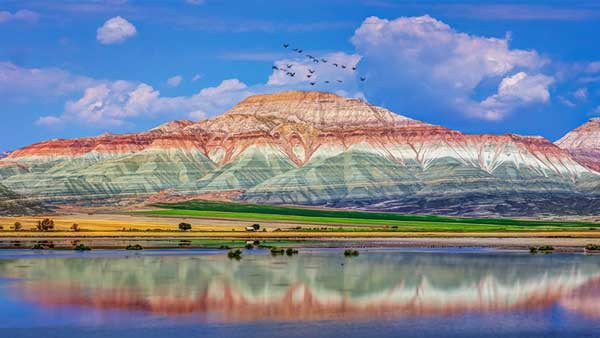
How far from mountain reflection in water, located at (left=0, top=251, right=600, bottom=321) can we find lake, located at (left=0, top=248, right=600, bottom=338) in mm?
79

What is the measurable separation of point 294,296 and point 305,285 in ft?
17.4

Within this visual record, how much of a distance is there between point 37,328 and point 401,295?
845 inches

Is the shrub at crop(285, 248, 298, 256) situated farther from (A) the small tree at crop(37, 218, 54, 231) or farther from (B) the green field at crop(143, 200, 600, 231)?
(B) the green field at crop(143, 200, 600, 231)

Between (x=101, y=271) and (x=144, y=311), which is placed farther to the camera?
(x=101, y=271)

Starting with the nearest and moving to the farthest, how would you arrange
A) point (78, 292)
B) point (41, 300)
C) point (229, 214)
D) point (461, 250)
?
point (41, 300)
point (78, 292)
point (461, 250)
point (229, 214)

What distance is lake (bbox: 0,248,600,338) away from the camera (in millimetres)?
44625

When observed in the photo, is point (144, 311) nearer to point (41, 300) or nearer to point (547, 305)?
point (41, 300)

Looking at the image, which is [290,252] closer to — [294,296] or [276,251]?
[276,251]

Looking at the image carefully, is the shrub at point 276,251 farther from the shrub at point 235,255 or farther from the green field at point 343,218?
the green field at point 343,218

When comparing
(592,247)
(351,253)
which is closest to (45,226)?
(351,253)

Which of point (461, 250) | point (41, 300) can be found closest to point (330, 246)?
point (461, 250)

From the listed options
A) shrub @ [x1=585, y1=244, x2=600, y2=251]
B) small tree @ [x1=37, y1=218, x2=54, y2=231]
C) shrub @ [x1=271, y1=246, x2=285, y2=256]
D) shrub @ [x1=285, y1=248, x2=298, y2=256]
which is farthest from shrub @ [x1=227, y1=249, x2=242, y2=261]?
small tree @ [x1=37, y1=218, x2=54, y2=231]

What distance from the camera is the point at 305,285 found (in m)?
60.8

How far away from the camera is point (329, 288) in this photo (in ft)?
196
